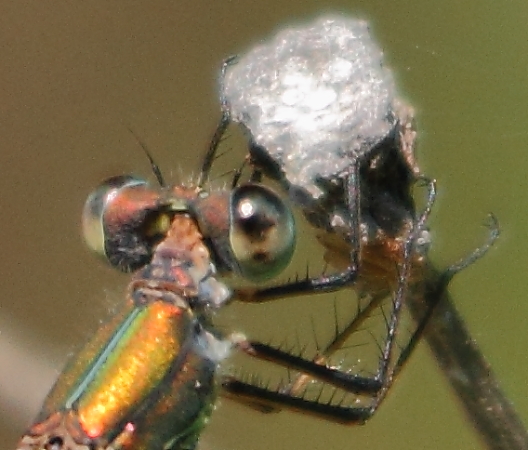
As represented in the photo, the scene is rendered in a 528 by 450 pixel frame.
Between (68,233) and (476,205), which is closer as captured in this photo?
(476,205)

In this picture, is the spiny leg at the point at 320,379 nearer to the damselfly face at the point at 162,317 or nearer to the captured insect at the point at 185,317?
the captured insect at the point at 185,317

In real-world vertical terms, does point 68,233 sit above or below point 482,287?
above

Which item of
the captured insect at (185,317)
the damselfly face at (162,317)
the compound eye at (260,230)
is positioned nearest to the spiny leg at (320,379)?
the captured insect at (185,317)

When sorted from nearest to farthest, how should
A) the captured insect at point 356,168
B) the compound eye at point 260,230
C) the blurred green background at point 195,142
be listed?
1. the captured insect at point 356,168
2. the compound eye at point 260,230
3. the blurred green background at point 195,142

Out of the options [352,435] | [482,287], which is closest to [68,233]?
[352,435]

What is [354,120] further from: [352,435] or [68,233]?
[68,233]
